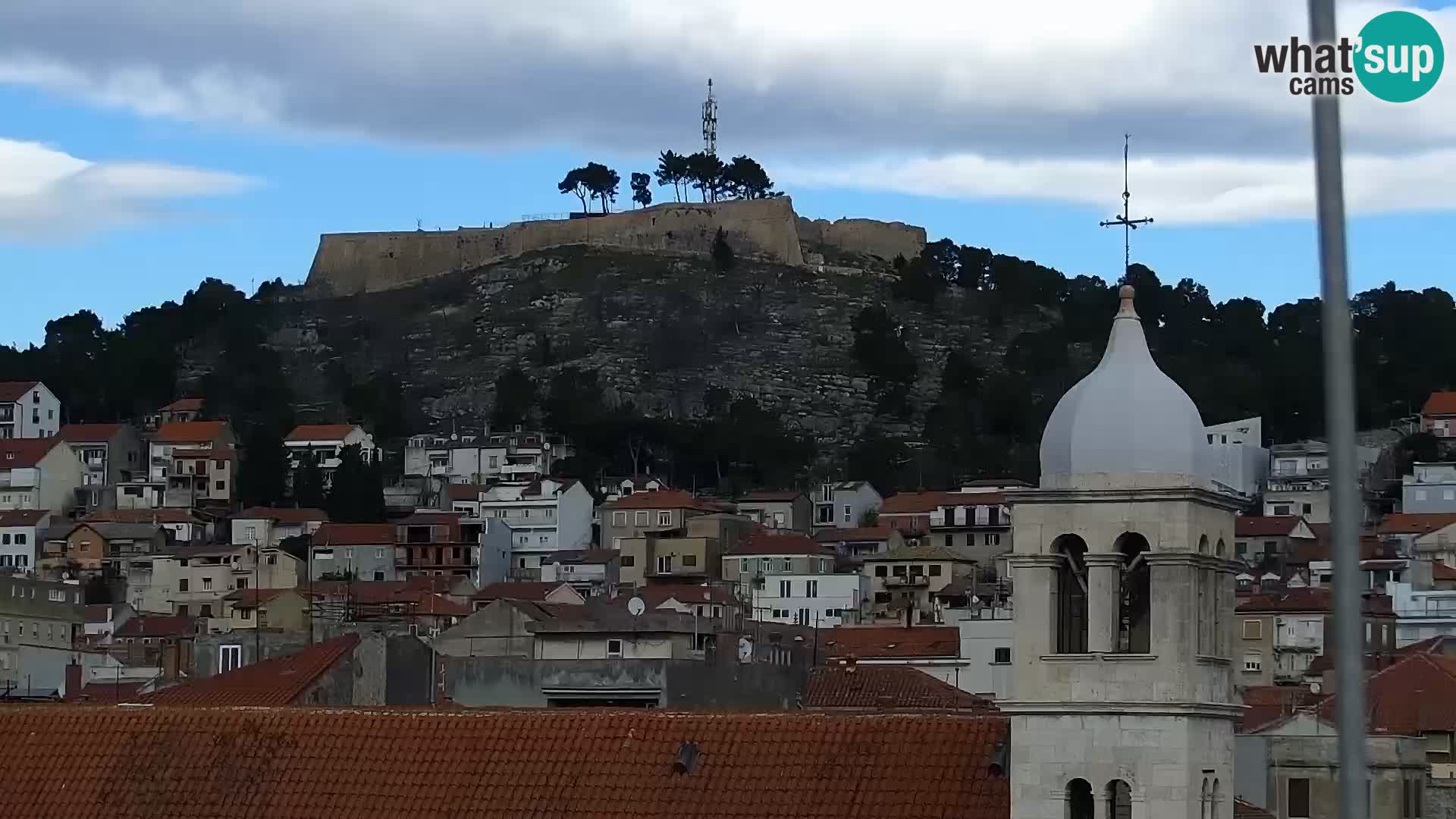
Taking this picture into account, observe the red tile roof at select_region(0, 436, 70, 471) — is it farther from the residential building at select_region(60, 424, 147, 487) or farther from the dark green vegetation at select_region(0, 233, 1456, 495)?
the dark green vegetation at select_region(0, 233, 1456, 495)

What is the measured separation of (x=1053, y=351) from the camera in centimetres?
18312

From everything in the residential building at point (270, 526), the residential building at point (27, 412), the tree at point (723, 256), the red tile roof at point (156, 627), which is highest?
the tree at point (723, 256)

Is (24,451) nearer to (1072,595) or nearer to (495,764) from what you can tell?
(495,764)

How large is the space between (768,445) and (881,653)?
81288 mm

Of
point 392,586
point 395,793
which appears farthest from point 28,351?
point 395,793

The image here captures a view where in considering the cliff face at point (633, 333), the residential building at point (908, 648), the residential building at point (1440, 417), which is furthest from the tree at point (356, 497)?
the residential building at point (908, 648)

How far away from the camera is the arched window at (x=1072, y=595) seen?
27.3 meters

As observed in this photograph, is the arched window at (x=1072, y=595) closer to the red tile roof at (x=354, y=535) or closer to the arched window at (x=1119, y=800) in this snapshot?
the arched window at (x=1119, y=800)

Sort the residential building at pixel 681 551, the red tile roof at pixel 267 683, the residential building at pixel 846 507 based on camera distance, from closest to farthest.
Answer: the red tile roof at pixel 267 683 → the residential building at pixel 681 551 → the residential building at pixel 846 507

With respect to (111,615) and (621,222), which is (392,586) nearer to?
(111,615)

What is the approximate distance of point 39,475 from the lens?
158125 millimetres

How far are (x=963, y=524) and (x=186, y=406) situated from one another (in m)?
60.6

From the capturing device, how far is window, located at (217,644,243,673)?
189 feet

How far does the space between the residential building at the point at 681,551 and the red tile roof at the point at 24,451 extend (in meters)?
36.6
